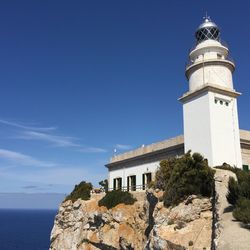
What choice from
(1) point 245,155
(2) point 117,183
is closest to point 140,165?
(2) point 117,183

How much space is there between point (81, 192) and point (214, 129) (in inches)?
737

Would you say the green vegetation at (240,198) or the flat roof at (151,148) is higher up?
the flat roof at (151,148)

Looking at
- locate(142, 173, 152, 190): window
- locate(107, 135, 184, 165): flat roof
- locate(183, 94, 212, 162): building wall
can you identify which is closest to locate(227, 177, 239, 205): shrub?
locate(183, 94, 212, 162): building wall

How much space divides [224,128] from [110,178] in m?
19.2

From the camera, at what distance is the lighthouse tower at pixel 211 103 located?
24094mm

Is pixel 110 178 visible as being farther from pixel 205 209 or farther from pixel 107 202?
pixel 205 209

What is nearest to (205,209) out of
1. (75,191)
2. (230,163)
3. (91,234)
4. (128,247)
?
(230,163)

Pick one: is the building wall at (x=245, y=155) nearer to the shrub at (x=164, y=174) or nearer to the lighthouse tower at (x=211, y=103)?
the lighthouse tower at (x=211, y=103)

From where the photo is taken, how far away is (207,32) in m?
28.4

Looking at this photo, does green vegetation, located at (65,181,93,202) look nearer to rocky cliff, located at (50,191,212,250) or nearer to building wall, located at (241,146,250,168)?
rocky cliff, located at (50,191,212,250)

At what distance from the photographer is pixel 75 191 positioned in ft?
123

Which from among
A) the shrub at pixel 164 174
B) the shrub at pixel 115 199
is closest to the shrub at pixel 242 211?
the shrub at pixel 164 174

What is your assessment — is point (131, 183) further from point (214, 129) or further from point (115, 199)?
point (214, 129)

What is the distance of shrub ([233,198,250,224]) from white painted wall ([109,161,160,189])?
15.3m
